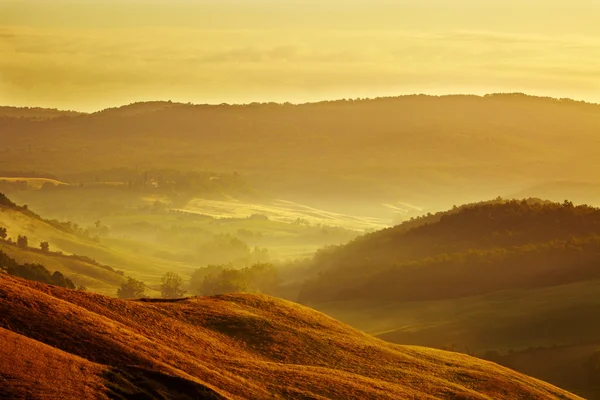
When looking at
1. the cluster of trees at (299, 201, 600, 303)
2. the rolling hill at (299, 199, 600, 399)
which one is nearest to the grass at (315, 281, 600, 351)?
the rolling hill at (299, 199, 600, 399)

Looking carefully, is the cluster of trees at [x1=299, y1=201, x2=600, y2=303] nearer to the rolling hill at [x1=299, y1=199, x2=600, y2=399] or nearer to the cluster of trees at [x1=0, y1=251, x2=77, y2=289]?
the rolling hill at [x1=299, y1=199, x2=600, y2=399]

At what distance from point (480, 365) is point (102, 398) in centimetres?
2887

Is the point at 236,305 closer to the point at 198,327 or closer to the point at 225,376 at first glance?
Result: the point at 198,327

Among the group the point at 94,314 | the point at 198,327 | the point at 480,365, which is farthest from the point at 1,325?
the point at 480,365

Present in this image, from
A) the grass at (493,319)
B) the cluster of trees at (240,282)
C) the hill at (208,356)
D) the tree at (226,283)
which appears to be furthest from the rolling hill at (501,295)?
the hill at (208,356)

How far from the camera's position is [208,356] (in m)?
47.7

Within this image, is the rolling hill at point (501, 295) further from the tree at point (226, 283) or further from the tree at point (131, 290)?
the tree at point (131, 290)

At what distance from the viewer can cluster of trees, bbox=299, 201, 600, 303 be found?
160000mm

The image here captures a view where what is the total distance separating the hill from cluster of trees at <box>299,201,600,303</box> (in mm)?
97464

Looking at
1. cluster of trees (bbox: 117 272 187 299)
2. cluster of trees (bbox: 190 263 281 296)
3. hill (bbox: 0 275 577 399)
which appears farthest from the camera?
cluster of trees (bbox: 117 272 187 299)

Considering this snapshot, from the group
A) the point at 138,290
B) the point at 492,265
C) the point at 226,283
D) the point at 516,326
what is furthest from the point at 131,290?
the point at 516,326

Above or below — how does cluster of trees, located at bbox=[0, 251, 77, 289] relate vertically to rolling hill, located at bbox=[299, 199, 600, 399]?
below

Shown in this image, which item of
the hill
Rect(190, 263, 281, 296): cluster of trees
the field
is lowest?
Rect(190, 263, 281, 296): cluster of trees

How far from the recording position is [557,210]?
19550 centimetres
